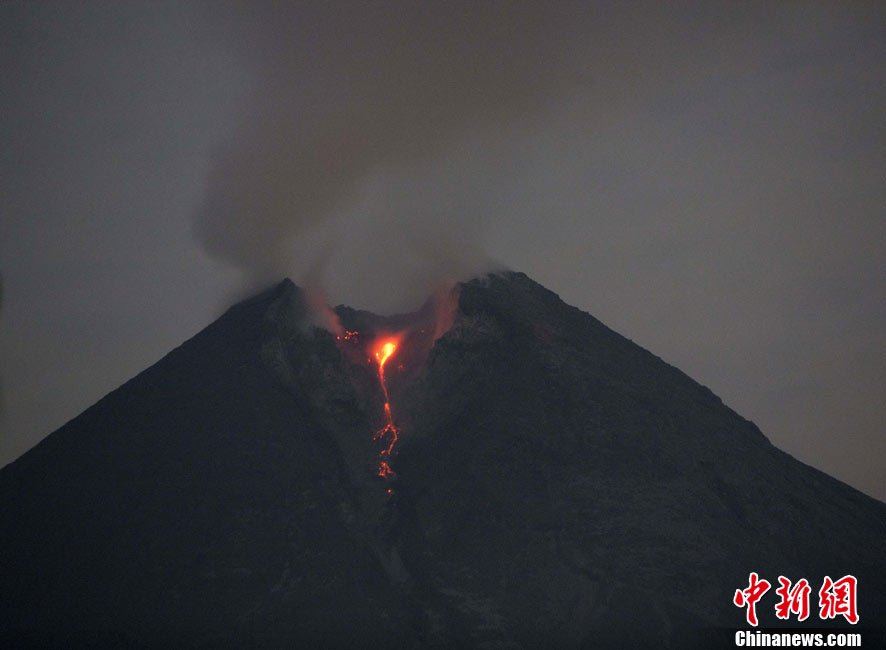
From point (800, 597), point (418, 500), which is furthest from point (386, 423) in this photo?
Answer: point (800, 597)

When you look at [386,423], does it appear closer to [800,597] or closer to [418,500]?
[418,500]

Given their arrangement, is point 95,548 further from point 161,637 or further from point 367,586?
point 367,586

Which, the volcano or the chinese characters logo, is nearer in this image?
the chinese characters logo

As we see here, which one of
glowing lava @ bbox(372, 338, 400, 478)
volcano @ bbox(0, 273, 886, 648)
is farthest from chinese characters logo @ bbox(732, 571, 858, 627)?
glowing lava @ bbox(372, 338, 400, 478)

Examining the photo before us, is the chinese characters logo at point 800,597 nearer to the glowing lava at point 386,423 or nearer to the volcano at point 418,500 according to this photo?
the volcano at point 418,500

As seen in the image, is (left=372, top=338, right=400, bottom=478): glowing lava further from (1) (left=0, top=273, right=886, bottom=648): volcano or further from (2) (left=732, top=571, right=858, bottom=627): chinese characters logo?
(2) (left=732, top=571, right=858, bottom=627): chinese characters logo

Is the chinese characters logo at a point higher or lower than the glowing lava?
lower

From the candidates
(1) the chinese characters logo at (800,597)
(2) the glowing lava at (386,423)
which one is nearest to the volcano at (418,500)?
(2) the glowing lava at (386,423)
